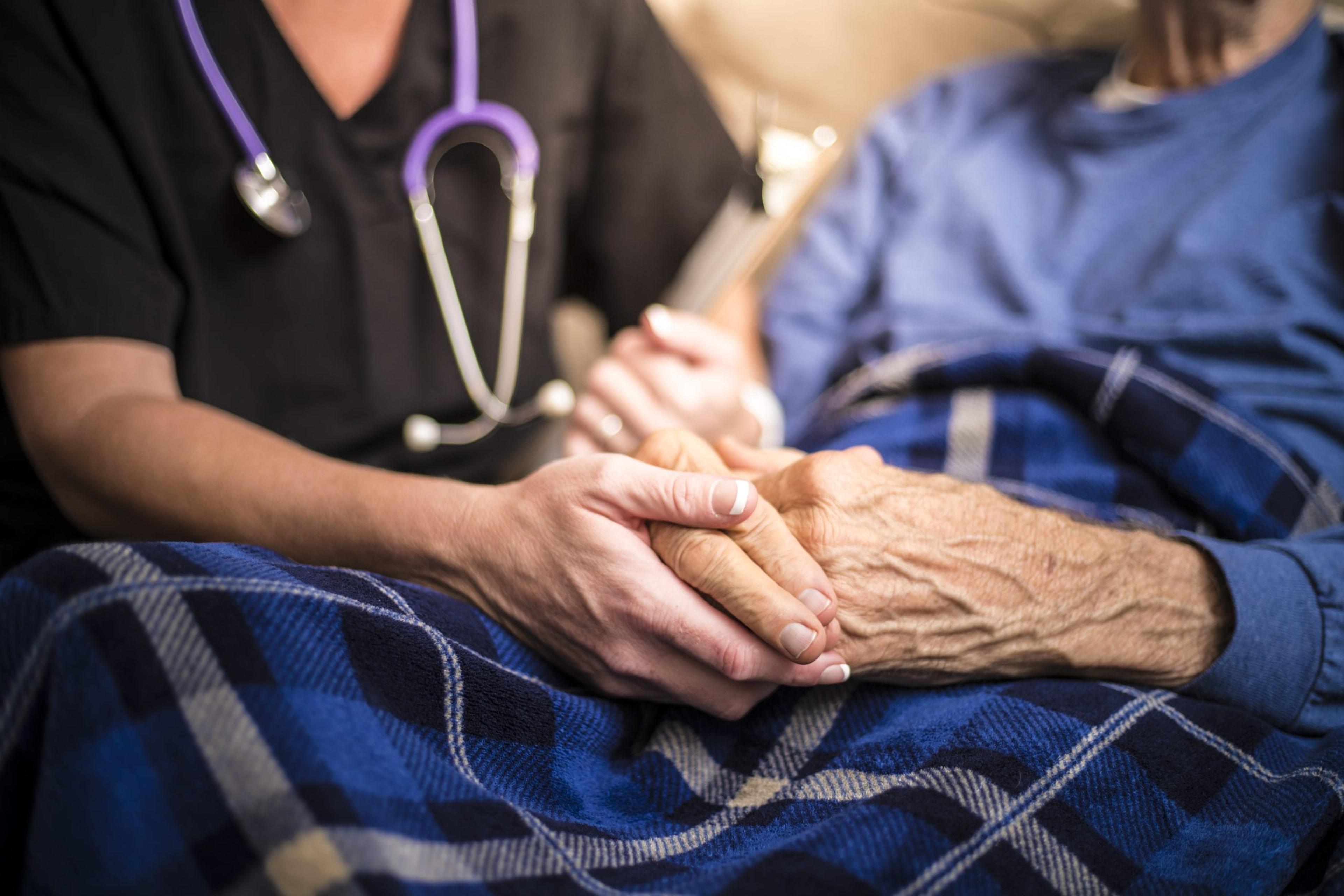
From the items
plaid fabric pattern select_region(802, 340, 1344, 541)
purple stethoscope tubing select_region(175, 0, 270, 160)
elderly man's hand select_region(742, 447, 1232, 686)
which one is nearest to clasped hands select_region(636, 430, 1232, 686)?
elderly man's hand select_region(742, 447, 1232, 686)

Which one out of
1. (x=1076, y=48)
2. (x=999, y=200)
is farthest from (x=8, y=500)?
(x=1076, y=48)

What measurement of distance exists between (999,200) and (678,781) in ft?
2.67

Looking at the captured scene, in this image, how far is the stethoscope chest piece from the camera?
0.73 meters

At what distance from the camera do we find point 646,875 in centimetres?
44

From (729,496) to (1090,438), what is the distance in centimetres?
48

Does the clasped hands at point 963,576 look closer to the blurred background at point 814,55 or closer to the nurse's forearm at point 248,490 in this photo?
the nurse's forearm at point 248,490

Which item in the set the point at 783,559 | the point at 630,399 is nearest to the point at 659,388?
the point at 630,399

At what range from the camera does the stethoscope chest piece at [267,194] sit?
73 cm

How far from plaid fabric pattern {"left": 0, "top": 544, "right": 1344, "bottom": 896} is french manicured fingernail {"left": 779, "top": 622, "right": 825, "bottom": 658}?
95mm

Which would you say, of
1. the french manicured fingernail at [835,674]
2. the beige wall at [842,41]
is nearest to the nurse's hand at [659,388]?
the french manicured fingernail at [835,674]

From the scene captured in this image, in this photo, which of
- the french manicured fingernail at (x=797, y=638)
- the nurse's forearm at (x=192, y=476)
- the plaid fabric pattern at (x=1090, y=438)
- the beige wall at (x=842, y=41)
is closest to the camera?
the french manicured fingernail at (x=797, y=638)

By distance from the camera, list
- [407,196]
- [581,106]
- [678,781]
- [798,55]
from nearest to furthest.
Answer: [678,781] → [407,196] → [581,106] → [798,55]

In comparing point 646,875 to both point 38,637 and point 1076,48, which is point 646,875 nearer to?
point 38,637

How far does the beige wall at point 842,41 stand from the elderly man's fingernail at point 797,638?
1.04 metres
